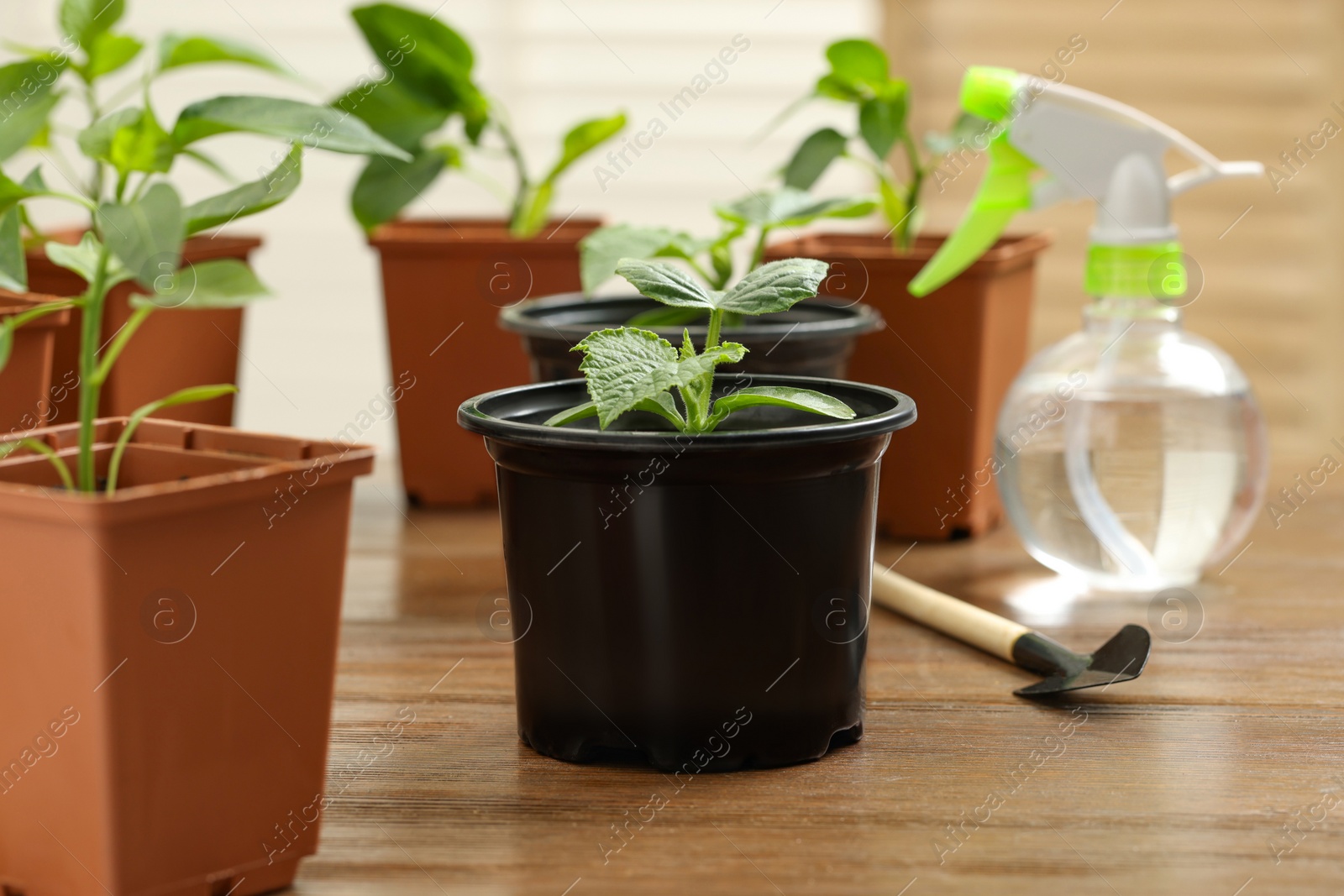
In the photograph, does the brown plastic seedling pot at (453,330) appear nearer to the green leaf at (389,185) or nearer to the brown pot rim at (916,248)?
the green leaf at (389,185)

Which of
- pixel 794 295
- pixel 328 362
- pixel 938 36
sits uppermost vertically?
pixel 938 36

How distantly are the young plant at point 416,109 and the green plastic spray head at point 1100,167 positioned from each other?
35 cm

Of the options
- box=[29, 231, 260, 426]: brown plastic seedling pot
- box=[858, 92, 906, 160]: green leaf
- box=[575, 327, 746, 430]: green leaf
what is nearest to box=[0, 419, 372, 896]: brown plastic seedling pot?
box=[575, 327, 746, 430]: green leaf

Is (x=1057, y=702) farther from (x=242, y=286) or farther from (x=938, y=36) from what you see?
(x=938, y=36)

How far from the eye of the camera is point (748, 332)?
2.86ft

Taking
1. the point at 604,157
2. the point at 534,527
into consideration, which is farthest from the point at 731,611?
the point at 604,157

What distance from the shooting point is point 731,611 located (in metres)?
0.60

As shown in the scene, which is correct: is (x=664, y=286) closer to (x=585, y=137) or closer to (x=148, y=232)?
Result: (x=148, y=232)

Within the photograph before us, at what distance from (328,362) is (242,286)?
196cm

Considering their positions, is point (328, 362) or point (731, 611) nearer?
point (731, 611)

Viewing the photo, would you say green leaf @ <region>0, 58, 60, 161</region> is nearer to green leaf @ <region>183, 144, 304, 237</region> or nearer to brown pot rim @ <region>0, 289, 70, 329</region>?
green leaf @ <region>183, 144, 304, 237</region>

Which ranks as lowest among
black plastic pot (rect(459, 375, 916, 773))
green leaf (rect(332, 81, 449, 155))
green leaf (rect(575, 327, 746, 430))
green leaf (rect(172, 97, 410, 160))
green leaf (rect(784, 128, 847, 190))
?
black plastic pot (rect(459, 375, 916, 773))

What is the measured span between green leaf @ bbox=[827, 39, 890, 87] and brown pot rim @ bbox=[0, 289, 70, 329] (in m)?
0.60

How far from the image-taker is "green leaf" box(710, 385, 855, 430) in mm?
615
